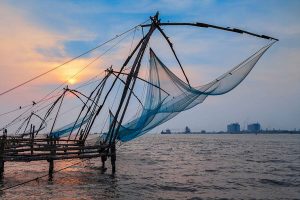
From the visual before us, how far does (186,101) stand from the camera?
43.4 ft

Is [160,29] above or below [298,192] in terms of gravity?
above

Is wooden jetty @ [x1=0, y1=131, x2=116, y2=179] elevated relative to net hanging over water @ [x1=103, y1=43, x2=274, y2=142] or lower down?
lower down

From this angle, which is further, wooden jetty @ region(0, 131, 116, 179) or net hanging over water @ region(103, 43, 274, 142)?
wooden jetty @ region(0, 131, 116, 179)

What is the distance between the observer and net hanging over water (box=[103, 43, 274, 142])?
468 inches

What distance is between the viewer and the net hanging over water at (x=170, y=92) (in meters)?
11.9

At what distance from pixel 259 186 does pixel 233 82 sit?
7748 mm

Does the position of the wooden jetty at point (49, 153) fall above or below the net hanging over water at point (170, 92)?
below

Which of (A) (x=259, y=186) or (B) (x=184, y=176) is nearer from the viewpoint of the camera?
(A) (x=259, y=186)

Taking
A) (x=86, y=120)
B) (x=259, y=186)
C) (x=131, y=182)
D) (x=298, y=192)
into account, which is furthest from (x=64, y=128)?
(x=298, y=192)

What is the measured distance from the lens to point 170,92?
13.6 metres

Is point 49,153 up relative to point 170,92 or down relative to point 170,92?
down

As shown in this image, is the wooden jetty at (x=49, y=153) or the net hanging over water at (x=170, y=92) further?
the wooden jetty at (x=49, y=153)

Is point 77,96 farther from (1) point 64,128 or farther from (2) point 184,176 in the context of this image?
(2) point 184,176

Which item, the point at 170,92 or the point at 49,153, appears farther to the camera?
the point at 49,153
